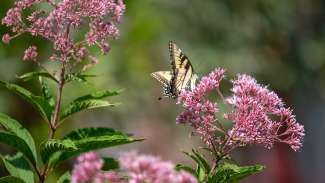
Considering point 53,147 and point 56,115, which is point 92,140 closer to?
point 53,147

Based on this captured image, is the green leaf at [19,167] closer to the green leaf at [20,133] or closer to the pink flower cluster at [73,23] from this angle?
the green leaf at [20,133]

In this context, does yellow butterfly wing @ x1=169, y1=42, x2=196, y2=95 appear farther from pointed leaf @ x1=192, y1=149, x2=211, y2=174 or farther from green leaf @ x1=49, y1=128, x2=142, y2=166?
pointed leaf @ x1=192, y1=149, x2=211, y2=174

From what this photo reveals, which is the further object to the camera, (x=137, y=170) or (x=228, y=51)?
(x=228, y=51)

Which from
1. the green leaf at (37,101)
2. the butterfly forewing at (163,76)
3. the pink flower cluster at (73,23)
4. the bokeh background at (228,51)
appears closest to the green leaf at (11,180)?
the green leaf at (37,101)

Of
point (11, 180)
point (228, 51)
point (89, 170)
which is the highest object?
point (228, 51)

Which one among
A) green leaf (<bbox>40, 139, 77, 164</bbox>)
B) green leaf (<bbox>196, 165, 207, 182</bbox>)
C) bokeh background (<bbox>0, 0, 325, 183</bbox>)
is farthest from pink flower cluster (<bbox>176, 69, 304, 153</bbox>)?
bokeh background (<bbox>0, 0, 325, 183</bbox>)

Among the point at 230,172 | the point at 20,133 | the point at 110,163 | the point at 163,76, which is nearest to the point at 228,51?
the point at 163,76

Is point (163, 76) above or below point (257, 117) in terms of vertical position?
above
